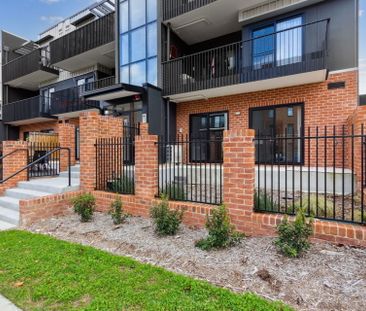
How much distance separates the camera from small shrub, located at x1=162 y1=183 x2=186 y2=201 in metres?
5.11

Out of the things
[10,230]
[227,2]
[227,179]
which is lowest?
[10,230]

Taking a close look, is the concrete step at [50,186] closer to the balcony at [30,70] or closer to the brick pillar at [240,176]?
the brick pillar at [240,176]

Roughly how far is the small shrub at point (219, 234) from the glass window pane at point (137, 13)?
393 inches

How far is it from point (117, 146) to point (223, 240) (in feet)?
12.8

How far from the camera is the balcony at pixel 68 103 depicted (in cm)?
1413

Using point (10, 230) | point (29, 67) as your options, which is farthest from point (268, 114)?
point (29, 67)

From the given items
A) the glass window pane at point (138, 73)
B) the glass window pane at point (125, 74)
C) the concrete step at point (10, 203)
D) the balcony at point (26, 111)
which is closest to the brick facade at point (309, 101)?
the glass window pane at point (138, 73)

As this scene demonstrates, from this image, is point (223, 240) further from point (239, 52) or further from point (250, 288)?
point (239, 52)

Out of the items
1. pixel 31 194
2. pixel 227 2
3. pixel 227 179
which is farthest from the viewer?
pixel 227 2

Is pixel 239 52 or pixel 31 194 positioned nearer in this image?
pixel 31 194

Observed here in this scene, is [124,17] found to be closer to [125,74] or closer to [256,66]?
[125,74]

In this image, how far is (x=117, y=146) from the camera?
641cm

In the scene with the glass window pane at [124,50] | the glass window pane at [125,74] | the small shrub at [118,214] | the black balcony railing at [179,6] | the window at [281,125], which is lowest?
the small shrub at [118,214]

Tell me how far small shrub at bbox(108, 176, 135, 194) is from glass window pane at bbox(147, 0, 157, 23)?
7585mm
